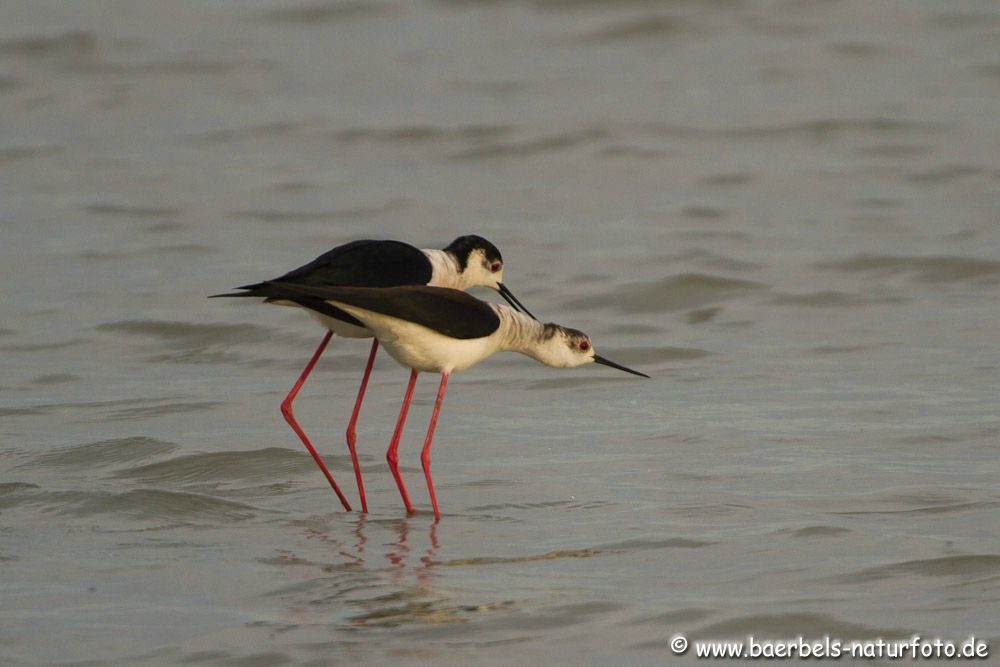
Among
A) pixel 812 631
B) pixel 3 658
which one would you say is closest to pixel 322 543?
pixel 3 658

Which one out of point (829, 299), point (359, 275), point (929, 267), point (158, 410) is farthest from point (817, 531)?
point (929, 267)

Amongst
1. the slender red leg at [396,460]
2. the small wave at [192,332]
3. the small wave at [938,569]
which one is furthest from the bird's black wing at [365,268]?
the small wave at [192,332]

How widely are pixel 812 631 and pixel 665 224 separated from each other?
8072 mm

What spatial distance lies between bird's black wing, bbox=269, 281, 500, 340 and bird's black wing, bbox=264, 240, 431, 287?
0.20m

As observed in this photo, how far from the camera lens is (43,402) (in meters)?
8.07

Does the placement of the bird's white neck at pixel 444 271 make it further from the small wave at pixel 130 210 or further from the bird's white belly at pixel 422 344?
the small wave at pixel 130 210

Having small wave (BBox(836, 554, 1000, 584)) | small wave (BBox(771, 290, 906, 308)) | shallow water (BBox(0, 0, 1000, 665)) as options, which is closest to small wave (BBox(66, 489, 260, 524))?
shallow water (BBox(0, 0, 1000, 665))

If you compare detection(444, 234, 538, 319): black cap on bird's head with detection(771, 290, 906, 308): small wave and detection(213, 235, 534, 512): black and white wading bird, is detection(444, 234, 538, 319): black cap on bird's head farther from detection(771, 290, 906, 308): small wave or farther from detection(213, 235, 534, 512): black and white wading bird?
detection(771, 290, 906, 308): small wave

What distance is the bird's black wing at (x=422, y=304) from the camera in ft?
19.2

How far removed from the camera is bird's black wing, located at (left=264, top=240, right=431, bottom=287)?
20.4ft

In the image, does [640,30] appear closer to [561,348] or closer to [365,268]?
[561,348]

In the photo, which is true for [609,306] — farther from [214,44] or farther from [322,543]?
[214,44]

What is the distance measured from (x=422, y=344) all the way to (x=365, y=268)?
1.35 ft

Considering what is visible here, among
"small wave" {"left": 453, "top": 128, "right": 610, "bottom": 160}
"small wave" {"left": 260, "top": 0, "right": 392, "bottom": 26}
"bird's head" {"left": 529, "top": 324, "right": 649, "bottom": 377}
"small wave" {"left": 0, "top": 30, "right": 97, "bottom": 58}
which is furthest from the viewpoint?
"small wave" {"left": 260, "top": 0, "right": 392, "bottom": 26}
